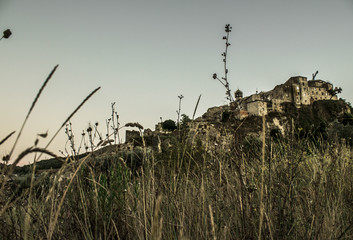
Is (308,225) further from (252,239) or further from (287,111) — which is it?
(287,111)

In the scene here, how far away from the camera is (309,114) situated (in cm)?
4984

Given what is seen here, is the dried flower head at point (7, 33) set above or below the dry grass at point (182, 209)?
above

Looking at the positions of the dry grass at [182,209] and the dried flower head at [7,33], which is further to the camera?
the dry grass at [182,209]

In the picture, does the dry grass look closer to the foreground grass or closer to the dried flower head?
the foreground grass

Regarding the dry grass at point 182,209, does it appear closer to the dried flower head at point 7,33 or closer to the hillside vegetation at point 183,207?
the hillside vegetation at point 183,207

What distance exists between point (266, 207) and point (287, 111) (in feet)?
177

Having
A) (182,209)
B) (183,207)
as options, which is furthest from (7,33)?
(182,209)

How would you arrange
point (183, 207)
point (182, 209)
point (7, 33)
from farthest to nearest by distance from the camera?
point (182, 209) → point (183, 207) → point (7, 33)

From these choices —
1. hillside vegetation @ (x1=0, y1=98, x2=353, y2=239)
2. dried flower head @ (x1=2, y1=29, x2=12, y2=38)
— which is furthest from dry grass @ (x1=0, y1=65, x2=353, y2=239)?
dried flower head @ (x1=2, y1=29, x2=12, y2=38)

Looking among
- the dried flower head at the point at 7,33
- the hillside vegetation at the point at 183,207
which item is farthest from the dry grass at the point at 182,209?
the dried flower head at the point at 7,33

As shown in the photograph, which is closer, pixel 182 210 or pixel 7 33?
pixel 7 33

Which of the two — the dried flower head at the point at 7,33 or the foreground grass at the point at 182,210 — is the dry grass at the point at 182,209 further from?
the dried flower head at the point at 7,33

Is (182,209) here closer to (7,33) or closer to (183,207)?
(183,207)

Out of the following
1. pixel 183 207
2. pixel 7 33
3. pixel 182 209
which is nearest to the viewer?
pixel 7 33
